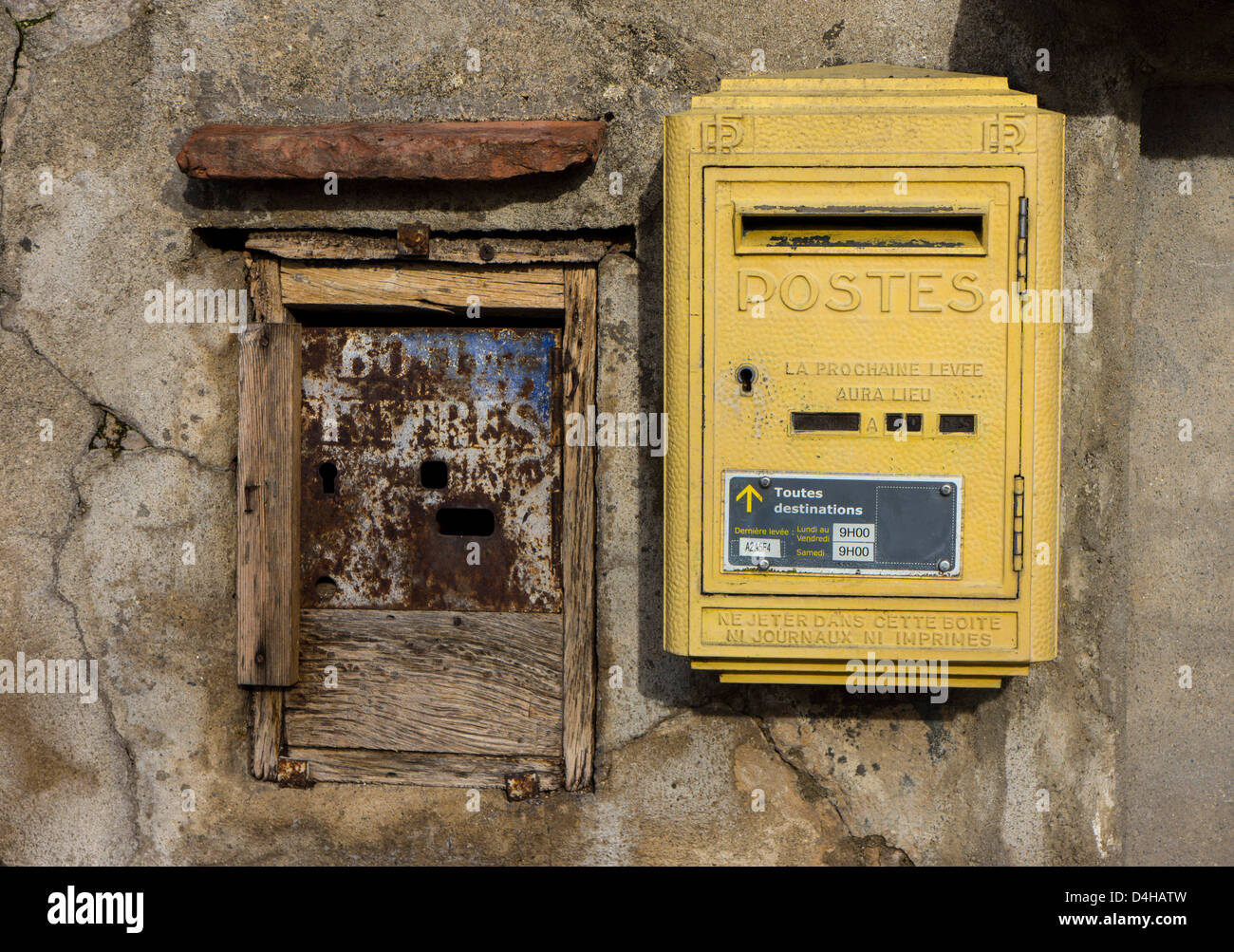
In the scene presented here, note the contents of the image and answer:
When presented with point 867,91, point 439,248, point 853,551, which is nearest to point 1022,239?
point 867,91

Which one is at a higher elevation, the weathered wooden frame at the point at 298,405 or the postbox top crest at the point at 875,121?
the postbox top crest at the point at 875,121

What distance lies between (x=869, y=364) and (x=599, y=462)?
2.20 feet

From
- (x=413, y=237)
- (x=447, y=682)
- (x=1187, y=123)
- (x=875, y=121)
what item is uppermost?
(x=1187, y=123)

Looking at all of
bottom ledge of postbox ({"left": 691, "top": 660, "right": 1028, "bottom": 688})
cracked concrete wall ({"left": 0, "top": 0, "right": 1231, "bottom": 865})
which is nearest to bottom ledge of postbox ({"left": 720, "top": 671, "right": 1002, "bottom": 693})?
bottom ledge of postbox ({"left": 691, "top": 660, "right": 1028, "bottom": 688})

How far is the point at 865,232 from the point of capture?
1.57 m

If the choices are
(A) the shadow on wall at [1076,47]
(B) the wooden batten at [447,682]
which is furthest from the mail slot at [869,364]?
(B) the wooden batten at [447,682]

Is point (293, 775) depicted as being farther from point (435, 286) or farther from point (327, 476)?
point (435, 286)

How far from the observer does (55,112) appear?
6.64 feet

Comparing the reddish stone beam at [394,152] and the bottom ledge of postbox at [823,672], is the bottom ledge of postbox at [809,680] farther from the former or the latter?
the reddish stone beam at [394,152]

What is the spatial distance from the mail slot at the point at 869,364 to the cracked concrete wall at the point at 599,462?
37 cm

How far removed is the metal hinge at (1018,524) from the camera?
1572 millimetres

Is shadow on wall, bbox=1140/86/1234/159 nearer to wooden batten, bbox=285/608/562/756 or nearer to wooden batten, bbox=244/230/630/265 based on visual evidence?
wooden batten, bbox=244/230/630/265

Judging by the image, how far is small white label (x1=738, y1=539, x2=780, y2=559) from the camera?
1614mm
